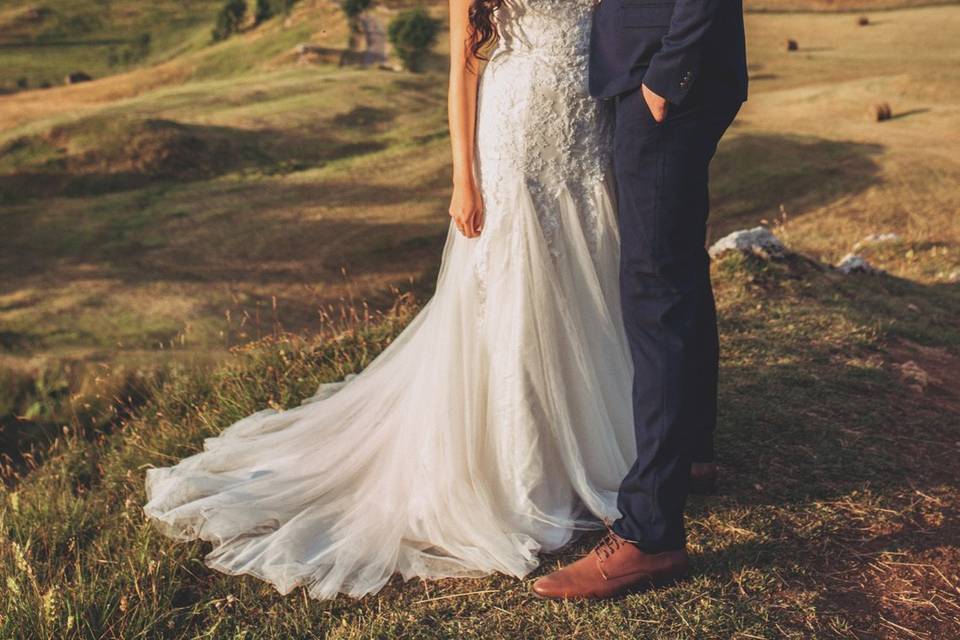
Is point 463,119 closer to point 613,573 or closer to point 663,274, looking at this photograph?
point 663,274

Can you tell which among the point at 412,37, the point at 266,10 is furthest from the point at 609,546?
the point at 266,10

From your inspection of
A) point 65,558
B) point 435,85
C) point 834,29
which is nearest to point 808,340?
point 65,558

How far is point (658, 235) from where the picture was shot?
2738mm

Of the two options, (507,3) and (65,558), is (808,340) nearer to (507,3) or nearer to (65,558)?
(507,3)

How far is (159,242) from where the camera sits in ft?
48.1

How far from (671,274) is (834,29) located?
3927cm

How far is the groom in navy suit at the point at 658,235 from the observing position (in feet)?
8.68

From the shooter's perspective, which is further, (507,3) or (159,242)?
(159,242)

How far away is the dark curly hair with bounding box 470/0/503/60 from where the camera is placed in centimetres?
318

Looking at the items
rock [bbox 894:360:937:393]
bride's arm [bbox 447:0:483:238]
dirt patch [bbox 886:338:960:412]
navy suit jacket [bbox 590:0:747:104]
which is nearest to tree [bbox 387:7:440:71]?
dirt patch [bbox 886:338:960:412]

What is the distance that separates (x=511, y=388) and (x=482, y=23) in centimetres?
143

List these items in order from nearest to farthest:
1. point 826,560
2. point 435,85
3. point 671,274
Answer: point 671,274
point 826,560
point 435,85

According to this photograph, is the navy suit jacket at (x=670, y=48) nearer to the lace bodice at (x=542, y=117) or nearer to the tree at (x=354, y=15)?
the lace bodice at (x=542, y=117)

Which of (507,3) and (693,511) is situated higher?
(507,3)
